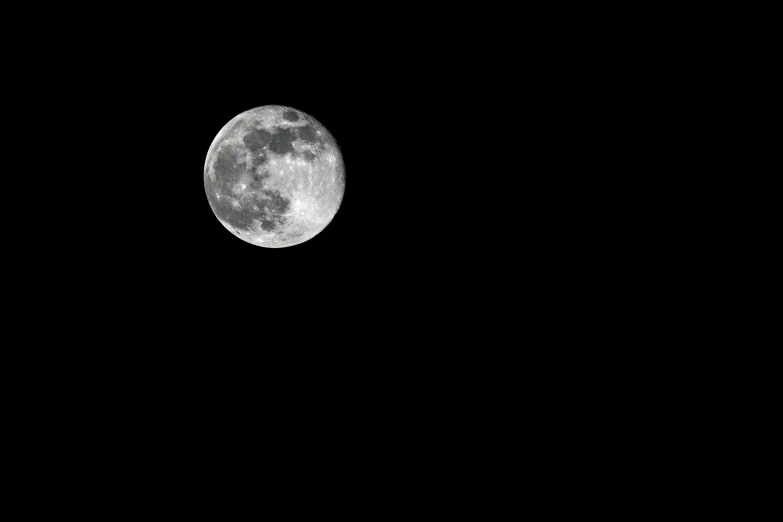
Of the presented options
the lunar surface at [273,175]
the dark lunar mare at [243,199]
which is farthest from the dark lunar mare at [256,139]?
the dark lunar mare at [243,199]

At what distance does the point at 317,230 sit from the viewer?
4.82 meters

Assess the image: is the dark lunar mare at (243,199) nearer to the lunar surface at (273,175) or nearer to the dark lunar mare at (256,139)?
the lunar surface at (273,175)

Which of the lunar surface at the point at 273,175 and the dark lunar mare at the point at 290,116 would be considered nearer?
the lunar surface at the point at 273,175

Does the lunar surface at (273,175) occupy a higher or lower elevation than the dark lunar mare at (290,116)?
lower

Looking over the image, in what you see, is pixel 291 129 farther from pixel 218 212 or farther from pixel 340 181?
pixel 218 212

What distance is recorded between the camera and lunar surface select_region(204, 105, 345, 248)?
4.37m

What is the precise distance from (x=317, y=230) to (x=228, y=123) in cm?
140

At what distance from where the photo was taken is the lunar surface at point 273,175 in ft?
14.3

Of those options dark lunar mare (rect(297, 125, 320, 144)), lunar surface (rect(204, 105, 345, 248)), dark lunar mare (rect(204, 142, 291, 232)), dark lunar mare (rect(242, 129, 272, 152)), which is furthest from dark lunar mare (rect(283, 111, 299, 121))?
dark lunar mare (rect(204, 142, 291, 232))

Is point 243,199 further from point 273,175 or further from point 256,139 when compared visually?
point 256,139

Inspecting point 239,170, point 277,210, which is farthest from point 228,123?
point 277,210

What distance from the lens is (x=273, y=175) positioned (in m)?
4.35

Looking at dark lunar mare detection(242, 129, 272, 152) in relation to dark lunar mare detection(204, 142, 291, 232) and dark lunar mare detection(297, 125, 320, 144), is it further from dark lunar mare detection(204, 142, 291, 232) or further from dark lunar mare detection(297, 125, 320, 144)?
dark lunar mare detection(297, 125, 320, 144)

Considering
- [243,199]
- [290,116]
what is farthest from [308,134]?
[243,199]
